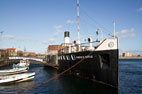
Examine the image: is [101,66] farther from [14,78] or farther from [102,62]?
[14,78]

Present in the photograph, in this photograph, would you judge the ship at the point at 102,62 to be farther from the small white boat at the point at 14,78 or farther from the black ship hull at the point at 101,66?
the small white boat at the point at 14,78

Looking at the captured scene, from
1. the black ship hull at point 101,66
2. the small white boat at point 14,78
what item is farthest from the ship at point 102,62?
the small white boat at point 14,78

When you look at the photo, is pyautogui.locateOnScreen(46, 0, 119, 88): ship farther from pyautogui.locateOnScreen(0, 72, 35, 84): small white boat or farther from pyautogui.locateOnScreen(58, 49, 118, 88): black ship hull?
pyautogui.locateOnScreen(0, 72, 35, 84): small white boat

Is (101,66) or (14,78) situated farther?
(14,78)

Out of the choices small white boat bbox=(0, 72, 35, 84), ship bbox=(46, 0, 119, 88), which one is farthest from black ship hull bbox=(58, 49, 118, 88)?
small white boat bbox=(0, 72, 35, 84)

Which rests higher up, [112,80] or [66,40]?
[66,40]

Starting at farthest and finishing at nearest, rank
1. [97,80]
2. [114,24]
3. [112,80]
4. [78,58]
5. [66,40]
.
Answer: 1. [66,40]
2. [78,58]
3. [97,80]
4. [114,24]
5. [112,80]

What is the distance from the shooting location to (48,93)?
13.8 m

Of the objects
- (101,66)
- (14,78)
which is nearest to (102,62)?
(101,66)

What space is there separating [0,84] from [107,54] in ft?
49.4

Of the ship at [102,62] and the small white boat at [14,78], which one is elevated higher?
the ship at [102,62]

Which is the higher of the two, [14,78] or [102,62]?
[102,62]

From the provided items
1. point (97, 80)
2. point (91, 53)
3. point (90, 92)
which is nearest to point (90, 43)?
point (91, 53)

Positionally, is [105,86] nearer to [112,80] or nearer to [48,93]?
[112,80]
